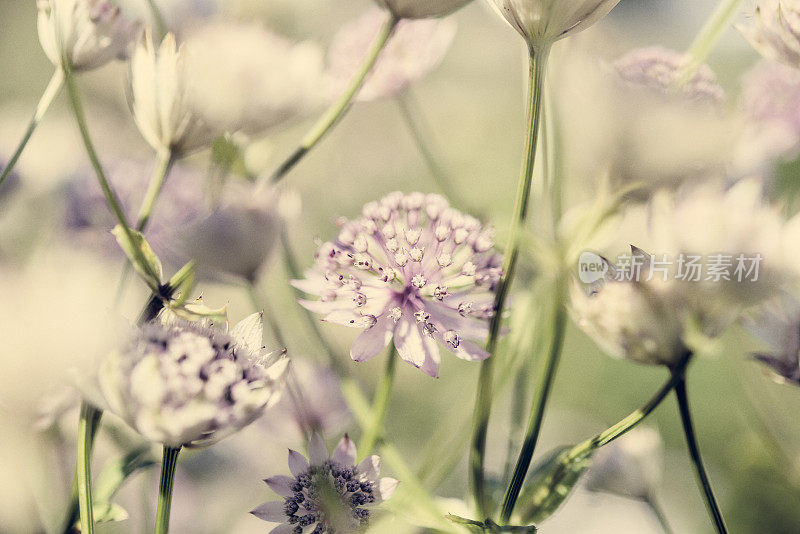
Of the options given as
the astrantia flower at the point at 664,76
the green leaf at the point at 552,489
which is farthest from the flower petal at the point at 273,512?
the astrantia flower at the point at 664,76

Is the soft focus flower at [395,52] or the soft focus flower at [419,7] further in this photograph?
the soft focus flower at [395,52]

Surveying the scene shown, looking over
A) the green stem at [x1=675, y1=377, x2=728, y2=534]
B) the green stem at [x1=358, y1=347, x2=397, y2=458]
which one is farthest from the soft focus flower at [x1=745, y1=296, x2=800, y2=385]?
the green stem at [x1=358, y1=347, x2=397, y2=458]

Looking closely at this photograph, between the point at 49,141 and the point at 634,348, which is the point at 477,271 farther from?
the point at 49,141

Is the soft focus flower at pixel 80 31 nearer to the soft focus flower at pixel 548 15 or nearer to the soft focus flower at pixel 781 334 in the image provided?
the soft focus flower at pixel 548 15

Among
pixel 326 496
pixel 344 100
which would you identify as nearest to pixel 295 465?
pixel 326 496

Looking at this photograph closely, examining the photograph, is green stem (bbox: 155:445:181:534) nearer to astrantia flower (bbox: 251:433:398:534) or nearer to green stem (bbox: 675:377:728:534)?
astrantia flower (bbox: 251:433:398:534)

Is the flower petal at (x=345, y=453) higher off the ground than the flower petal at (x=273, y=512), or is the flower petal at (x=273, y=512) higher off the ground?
the flower petal at (x=345, y=453)

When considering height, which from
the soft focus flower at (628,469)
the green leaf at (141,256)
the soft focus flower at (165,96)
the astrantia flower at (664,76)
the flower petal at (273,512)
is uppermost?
the soft focus flower at (165,96)
